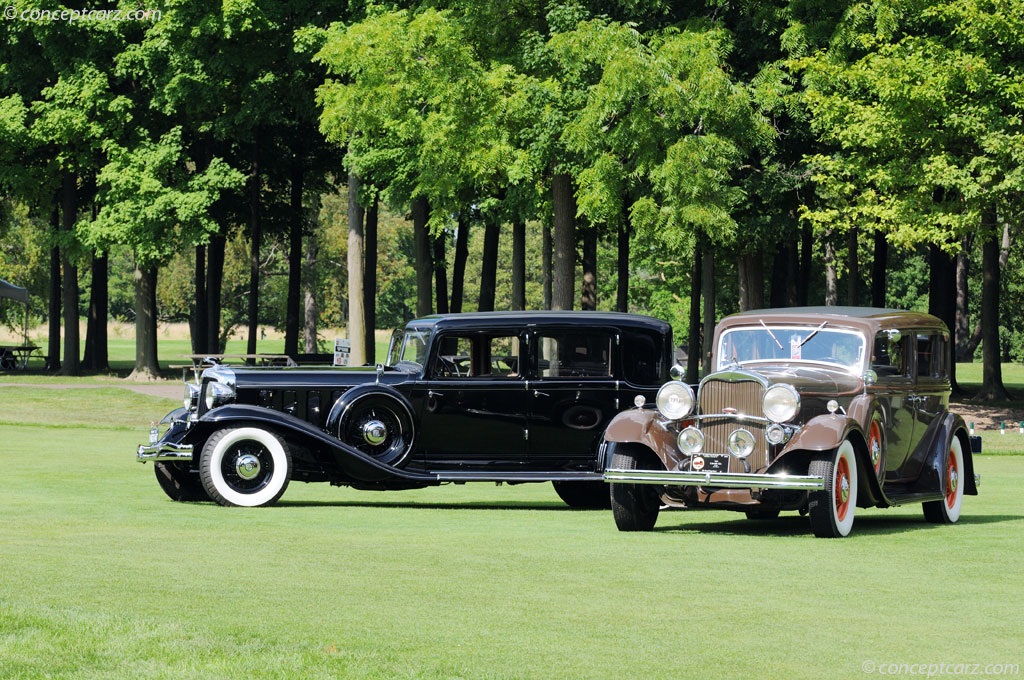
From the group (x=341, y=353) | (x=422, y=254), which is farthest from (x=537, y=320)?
(x=422, y=254)

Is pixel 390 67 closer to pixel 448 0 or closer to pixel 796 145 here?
pixel 448 0

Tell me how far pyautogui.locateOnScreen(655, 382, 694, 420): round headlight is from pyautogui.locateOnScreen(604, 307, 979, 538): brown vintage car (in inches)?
0.5

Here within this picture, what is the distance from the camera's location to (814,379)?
46.1ft

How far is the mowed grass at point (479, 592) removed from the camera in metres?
7.21

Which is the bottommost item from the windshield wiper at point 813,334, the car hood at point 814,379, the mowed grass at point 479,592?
the mowed grass at point 479,592

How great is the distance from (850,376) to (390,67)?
69.8 ft

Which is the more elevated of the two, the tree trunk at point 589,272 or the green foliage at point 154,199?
the green foliage at point 154,199

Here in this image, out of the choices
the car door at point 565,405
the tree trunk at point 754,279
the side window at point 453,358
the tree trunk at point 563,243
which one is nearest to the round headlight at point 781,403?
the car door at point 565,405

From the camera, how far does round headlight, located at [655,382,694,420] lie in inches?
543

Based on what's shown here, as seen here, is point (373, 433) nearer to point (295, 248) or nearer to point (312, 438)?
point (312, 438)

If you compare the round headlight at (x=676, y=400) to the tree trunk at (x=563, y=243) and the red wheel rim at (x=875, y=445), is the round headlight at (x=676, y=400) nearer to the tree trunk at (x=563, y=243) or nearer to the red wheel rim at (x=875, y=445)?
the red wheel rim at (x=875, y=445)

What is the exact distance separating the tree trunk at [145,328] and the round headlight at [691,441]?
36587 mm

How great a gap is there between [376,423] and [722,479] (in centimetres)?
501

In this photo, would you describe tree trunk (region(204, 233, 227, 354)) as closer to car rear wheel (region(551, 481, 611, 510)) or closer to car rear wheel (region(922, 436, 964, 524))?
car rear wheel (region(551, 481, 611, 510))
